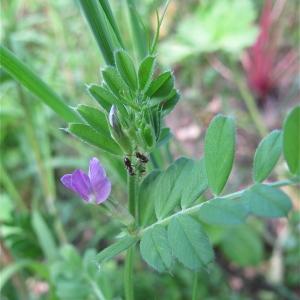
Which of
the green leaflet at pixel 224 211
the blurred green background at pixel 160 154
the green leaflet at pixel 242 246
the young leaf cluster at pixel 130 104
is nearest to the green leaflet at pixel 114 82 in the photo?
the young leaf cluster at pixel 130 104

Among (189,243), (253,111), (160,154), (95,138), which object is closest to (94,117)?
(95,138)

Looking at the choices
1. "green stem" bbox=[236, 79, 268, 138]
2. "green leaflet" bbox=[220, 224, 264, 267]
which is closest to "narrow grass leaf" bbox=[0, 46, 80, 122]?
"green leaflet" bbox=[220, 224, 264, 267]

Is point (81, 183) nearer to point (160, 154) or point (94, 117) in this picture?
point (94, 117)

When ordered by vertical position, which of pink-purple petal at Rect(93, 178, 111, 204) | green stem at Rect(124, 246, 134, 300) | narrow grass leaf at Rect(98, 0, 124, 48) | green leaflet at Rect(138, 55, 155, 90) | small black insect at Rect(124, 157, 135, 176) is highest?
narrow grass leaf at Rect(98, 0, 124, 48)

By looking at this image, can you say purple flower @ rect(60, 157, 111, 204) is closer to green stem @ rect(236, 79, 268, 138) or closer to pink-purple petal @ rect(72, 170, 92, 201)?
pink-purple petal @ rect(72, 170, 92, 201)

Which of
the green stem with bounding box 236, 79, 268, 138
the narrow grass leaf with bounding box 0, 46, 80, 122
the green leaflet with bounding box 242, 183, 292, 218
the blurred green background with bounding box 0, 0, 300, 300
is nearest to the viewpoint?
the green leaflet with bounding box 242, 183, 292, 218

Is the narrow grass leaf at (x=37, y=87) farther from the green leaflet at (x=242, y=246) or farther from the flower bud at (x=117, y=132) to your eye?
the green leaflet at (x=242, y=246)
